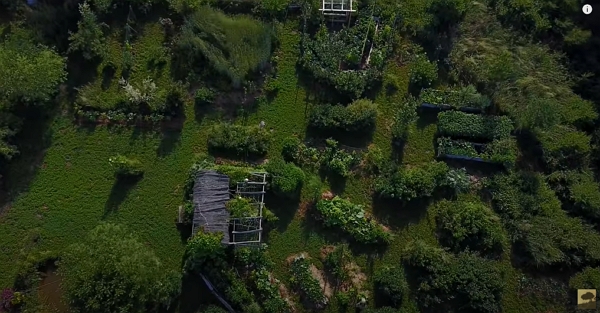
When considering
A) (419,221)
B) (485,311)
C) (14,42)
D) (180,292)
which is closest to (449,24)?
(419,221)

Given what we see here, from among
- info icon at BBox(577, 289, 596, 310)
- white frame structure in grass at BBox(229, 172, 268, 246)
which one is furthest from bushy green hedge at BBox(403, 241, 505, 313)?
white frame structure in grass at BBox(229, 172, 268, 246)

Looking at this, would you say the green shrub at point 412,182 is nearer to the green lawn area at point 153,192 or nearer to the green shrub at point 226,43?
the green lawn area at point 153,192

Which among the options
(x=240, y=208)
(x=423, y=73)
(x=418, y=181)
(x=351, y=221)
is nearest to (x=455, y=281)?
(x=418, y=181)

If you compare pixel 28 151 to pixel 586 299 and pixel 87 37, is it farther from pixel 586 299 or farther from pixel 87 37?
pixel 586 299

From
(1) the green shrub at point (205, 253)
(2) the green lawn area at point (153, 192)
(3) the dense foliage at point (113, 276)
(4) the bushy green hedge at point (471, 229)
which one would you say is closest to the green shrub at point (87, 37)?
(2) the green lawn area at point (153, 192)

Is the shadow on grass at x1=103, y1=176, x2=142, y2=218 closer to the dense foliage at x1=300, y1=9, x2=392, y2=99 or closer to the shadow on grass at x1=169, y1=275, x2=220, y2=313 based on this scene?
the shadow on grass at x1=169, y1=275, x2=220, y2=313

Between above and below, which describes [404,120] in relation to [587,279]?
above
